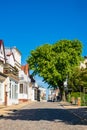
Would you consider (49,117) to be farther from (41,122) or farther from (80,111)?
(80,111)

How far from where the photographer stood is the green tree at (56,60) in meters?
88.2

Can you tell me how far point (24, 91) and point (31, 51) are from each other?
32.8 feet

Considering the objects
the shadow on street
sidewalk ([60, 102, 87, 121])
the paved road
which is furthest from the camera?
sidewalk ([60, 102, 87, 121])

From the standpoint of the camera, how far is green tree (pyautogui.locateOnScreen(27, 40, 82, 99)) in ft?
290

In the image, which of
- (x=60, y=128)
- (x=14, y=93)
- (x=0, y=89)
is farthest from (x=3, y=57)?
(x=60, y=128)

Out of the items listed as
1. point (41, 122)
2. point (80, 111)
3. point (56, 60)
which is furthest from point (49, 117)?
point (56, 60)

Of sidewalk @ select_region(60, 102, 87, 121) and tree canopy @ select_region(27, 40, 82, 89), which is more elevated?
tree canopy @ select_region(27, 40, 82, 89)

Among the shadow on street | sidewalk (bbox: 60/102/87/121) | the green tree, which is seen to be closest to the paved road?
the shadow on street

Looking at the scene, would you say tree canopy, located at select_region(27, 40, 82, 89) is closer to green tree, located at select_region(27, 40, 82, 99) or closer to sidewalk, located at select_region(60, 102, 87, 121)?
green tree, located at select_region(27, 40, 82, 99)

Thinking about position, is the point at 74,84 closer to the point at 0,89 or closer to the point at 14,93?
the point at 14,93

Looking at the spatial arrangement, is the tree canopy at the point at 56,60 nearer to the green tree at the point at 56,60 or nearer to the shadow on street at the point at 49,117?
the green tree at the point at 56,60

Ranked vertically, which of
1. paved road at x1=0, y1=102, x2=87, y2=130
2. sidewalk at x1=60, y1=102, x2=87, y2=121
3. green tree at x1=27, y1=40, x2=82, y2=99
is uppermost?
green tree at x1=27, y1=40, x2=82, y2=99

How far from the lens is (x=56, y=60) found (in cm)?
8844

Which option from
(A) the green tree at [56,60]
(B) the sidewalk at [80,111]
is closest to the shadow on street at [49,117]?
(B) the sidewalk at [80,111]
